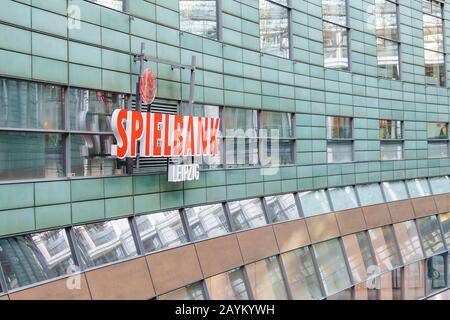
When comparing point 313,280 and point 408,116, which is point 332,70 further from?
point 313,280

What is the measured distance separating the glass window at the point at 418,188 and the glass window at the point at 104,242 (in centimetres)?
1748

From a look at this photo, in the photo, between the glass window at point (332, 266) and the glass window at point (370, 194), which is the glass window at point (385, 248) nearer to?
the glass window at point (370, 194)

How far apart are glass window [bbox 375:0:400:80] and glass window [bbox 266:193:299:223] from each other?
9384 mm

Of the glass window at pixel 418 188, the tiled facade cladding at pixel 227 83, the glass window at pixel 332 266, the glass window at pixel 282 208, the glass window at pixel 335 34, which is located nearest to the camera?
the tiled facade cladding at pixel 227 83

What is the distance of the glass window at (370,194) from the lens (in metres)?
23.0

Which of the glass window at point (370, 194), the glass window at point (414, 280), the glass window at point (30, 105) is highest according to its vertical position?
the glass window at point (30, 105)

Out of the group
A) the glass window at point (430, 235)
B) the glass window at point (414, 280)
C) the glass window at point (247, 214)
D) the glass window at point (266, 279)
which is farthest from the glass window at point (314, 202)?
the glass window at point (430, 235)

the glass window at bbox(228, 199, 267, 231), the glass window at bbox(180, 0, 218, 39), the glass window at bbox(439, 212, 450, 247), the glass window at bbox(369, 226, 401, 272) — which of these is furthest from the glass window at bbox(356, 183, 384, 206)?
the glass window at bbox(180, 0, 218, 39)

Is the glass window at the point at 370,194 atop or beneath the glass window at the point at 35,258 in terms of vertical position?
atop

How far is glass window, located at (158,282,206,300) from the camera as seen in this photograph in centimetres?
1352

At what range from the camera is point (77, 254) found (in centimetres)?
1158

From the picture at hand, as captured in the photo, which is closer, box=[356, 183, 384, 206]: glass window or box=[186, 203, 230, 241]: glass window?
box=[186, 203, 230, 241]: glass window

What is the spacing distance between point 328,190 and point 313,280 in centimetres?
410

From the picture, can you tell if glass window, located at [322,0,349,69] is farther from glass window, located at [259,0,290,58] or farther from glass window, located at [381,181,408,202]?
glass window, located at [381,181,408,202]
